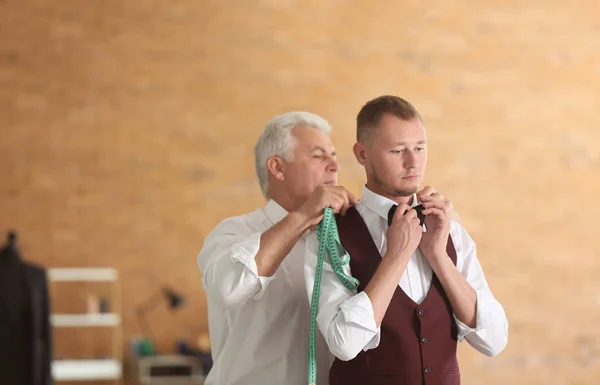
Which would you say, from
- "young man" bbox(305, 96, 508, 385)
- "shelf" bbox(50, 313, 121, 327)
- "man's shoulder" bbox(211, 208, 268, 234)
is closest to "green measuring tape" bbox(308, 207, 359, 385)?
"young man" bbox(305, 96, 508, 385)

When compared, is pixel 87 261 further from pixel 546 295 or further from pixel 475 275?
pixel 475 275

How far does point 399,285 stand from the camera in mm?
2008

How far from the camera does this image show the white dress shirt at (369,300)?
187 cm

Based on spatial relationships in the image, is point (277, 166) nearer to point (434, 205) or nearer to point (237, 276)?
point (237, 276)

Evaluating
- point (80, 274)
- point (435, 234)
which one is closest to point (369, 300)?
point (435, 234)

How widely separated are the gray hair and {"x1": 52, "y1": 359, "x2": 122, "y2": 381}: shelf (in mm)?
4162

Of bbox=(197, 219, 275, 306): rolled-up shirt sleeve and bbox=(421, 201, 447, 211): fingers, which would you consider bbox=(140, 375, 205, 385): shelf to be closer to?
bbox=(197, 219, 275, 306): rolled-up shirt sleeve

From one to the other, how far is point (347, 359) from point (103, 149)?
5.58 m

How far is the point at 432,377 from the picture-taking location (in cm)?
194

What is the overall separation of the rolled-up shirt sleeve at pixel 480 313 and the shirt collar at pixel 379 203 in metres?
0.19

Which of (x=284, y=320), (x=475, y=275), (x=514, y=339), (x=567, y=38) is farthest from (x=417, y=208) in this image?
(x=567, y=38)

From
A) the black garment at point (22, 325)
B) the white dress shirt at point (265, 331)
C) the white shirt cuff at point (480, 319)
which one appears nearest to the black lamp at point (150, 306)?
the black garment at point (22, 325)

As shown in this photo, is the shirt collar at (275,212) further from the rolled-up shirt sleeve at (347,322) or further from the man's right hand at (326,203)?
the rolled-up shirt sleeve at (347,322)

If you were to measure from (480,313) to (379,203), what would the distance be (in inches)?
14.5
